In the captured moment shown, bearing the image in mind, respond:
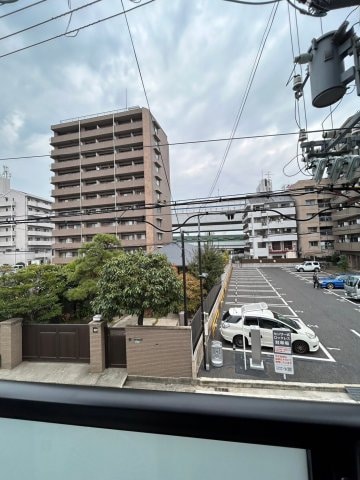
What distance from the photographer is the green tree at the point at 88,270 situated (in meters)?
8.91

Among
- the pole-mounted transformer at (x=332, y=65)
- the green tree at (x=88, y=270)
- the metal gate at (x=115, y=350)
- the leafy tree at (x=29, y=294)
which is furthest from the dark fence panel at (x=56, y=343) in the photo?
the pole-mounted transformer at (x=332, y=65)

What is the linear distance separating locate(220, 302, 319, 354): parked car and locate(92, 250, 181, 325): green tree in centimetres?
183

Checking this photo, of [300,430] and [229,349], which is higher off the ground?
[300,430]

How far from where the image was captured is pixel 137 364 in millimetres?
6250

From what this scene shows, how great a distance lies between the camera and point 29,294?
757cm

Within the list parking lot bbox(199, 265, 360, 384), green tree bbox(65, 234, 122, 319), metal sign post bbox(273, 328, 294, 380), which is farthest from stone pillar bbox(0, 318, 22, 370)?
metal sign post bbox(273, 328, 294, 380)

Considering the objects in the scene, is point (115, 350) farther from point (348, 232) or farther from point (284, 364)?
point (348, 232)

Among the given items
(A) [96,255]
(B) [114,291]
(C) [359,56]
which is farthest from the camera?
(A) [96,255]

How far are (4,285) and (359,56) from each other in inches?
343

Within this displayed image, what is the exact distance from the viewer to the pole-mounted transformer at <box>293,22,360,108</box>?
2588 millimetres

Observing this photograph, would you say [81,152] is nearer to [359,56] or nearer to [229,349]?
[229,349]

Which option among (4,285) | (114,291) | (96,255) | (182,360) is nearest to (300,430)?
(182,360)

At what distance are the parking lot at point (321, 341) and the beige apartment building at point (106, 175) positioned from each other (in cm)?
1582

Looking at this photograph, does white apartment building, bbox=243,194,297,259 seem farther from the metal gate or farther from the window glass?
the metal gate
